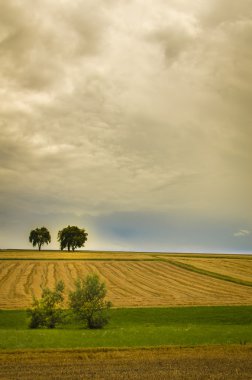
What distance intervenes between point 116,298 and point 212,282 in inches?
895

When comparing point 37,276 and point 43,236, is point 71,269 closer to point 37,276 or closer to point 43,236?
point 37,276

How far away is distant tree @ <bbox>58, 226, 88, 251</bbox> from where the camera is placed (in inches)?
6201

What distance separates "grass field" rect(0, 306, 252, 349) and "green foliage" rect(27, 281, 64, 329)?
1.68 meters

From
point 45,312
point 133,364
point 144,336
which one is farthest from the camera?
point 45,312

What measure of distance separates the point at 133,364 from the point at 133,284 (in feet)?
156

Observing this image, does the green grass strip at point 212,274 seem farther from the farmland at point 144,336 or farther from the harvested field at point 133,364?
the harvested field at point 133,364

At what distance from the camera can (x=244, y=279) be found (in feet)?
243

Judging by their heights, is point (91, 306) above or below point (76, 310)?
above

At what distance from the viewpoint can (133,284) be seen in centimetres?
6712

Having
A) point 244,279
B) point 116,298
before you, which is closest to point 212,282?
point 244,279

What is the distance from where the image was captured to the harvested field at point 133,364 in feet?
57.5

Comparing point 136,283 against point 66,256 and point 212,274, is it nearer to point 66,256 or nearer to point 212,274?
point 212,274

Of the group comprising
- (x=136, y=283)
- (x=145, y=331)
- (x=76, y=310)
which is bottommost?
(x=145, y=331)

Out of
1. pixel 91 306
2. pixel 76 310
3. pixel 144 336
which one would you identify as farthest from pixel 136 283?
pixel 144 336
